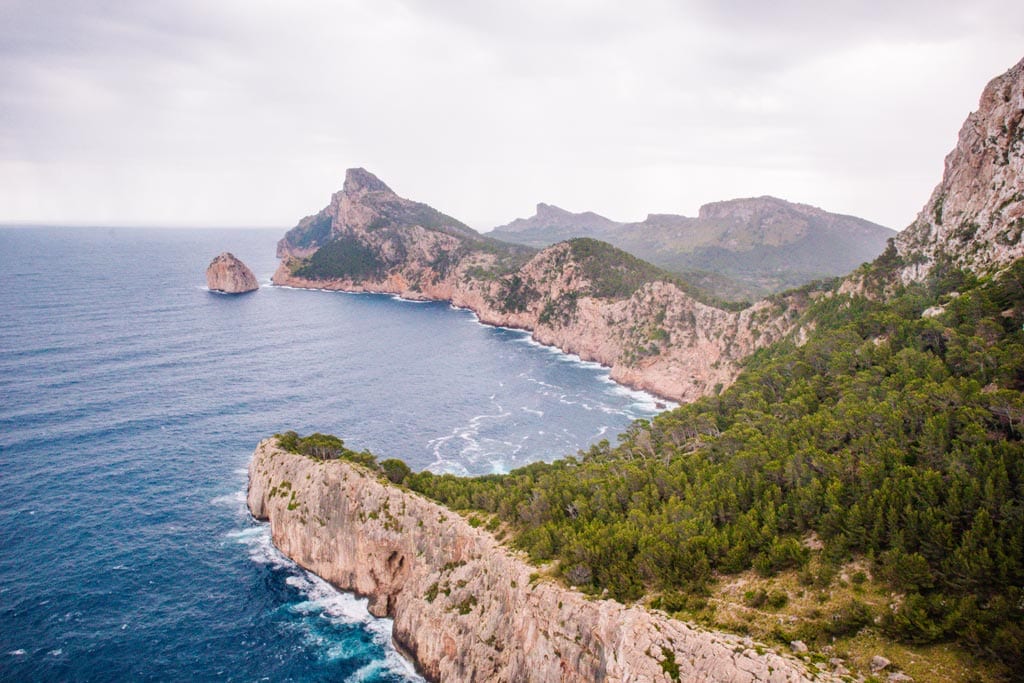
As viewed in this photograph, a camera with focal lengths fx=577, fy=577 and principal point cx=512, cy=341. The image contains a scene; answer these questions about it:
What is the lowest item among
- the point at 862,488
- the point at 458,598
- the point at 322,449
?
the point at 458,598

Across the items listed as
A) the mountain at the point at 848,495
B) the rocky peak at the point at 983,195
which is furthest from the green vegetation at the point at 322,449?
the rocky peak at the point at 983,195

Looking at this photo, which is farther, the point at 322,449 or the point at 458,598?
the point at 322,449

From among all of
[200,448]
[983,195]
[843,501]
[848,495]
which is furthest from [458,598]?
[983,195]

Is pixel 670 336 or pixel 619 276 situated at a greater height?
pixel 619 276

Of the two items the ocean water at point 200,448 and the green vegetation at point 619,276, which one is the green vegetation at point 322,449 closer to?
the ocean water at point 200,448

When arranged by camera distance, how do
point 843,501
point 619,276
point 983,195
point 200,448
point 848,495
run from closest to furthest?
point 843,501 → point 848,495 → point 983,195 → point 200,448 → point 619,276

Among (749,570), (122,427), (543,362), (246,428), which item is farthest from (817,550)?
(543,362)

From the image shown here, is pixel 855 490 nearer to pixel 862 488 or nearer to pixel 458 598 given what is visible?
pixel 862 488
